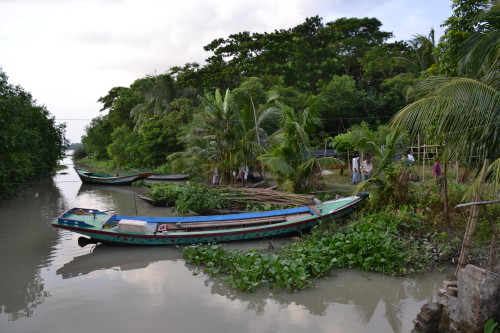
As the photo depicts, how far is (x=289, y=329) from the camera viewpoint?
5.57 m

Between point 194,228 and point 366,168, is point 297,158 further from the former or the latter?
point 194,228

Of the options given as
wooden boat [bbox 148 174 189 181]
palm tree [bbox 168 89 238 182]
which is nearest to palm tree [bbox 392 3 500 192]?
palm tree [bbox 168 89 238 182]

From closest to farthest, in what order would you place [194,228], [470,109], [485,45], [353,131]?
[470,109] < [485,45] < [194,228] < [353,131]

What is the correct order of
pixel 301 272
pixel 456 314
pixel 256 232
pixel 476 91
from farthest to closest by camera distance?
pixel 256 232 < pixel 301 272 < pixel 476 91 < pixel 456 314

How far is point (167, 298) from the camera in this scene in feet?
22.0

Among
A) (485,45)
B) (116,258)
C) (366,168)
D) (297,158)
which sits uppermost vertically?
(485,45)

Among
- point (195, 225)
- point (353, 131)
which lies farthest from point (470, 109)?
point (353, 131)

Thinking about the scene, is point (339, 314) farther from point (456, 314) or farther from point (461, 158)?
point (461, 158)

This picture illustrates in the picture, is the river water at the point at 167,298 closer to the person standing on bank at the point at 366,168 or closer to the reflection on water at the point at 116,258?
the reflection on water at the point at 116,258

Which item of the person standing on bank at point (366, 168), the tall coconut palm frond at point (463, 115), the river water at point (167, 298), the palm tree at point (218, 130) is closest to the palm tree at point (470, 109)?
the tall coconut palm frond at point (463, 115)

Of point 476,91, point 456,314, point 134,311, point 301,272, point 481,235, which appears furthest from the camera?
point 481,235

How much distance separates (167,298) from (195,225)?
10.3ft

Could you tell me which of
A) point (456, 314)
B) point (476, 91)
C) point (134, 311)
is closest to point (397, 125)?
point (476, 91)

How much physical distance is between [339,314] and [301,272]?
1.14 metres
